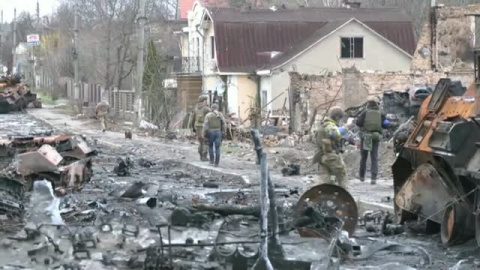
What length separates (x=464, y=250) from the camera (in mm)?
12023

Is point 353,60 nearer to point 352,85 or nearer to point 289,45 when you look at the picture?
point 289,45

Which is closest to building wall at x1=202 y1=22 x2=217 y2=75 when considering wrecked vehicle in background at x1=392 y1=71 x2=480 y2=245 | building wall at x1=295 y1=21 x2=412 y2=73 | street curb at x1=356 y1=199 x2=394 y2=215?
building wall at x1=295 y1=21 x2=412 y2=73

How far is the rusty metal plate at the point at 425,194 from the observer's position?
12727 millimetres

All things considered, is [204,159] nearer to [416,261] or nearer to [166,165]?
[166,165]

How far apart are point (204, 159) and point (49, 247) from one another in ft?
46.0

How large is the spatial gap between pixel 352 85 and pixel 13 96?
21483 mm

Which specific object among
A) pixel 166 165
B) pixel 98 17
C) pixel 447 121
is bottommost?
pixel 166 165

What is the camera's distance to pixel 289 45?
1911 inches

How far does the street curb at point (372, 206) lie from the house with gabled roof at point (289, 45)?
2809 centimetres

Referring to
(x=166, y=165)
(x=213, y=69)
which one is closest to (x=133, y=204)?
(x=166, y=165)

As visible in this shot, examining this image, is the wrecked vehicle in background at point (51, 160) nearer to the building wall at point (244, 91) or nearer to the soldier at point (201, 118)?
the soldier at point (201, 118)

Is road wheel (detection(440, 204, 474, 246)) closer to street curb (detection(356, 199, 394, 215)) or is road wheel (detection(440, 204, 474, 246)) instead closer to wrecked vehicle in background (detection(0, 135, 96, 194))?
street curb (detection(356, 199, 394, 215))

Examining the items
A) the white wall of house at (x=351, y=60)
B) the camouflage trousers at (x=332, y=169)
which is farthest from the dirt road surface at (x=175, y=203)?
the white wall of house at (x=351, y=60)

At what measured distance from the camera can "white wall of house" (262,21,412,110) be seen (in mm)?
46094
